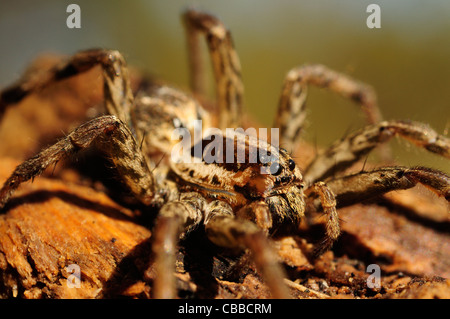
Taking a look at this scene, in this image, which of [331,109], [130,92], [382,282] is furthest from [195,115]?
[331,109]

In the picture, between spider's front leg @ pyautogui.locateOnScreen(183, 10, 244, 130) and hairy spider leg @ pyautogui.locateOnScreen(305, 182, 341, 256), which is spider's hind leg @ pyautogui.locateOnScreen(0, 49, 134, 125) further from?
hairy spider leg @ pyautogui.locateOnScreen(305, 182, 341, 256)

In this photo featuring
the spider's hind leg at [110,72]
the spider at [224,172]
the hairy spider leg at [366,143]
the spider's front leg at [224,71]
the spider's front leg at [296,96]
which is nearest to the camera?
the spider at [224,172]

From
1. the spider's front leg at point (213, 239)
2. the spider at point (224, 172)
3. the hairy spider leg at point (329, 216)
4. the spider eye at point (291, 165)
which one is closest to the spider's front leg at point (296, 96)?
the spider at point (224, 172)

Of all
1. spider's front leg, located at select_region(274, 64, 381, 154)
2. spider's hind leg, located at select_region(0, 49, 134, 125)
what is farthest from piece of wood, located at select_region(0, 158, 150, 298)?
spider's front leg, located at select_region(274, 64, 381, 154)

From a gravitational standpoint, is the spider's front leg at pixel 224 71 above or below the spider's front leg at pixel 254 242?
above

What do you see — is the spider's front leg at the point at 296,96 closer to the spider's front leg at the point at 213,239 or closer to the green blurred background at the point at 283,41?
the green blurred background at the point at 283,41

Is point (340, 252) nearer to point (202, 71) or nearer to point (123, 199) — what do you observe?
point (123, 199)
